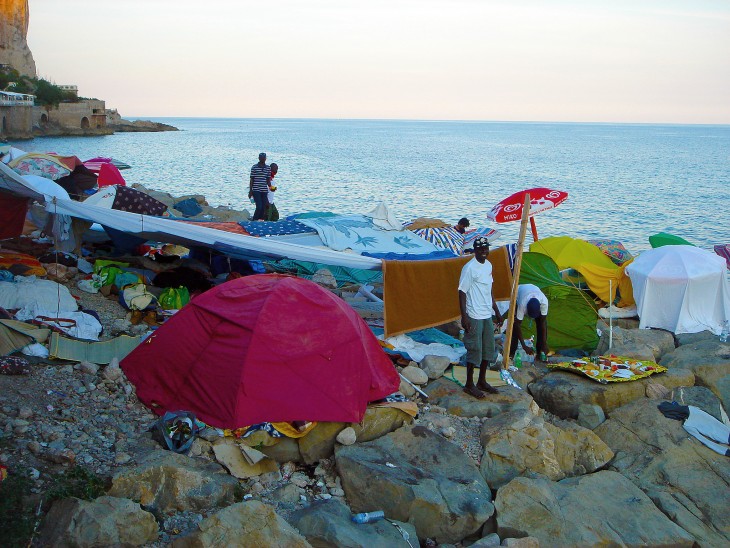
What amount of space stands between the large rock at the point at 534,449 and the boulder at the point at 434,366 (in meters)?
1.26

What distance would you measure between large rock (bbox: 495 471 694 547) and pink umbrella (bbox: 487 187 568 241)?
3930 mm

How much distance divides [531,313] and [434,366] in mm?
1827

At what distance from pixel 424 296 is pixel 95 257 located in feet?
→ 19.0

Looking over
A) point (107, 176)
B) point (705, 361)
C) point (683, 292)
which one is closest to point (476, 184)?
point (107, 176)

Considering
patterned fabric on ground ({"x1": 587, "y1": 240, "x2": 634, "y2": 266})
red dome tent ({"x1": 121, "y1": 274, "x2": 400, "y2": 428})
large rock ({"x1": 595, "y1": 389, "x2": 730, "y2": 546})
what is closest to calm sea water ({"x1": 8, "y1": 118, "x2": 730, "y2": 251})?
patterned fabric on ground ({"x1": 587, "y1": 240, "x2": 634, "y2": 266})

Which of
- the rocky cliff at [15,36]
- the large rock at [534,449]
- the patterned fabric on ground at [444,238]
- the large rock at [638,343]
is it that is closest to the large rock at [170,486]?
the large rock at [534,449]

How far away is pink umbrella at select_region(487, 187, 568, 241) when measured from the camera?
30.9 feet

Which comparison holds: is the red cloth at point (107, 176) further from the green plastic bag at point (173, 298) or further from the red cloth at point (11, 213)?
the green plastic bag at point (173, 298)

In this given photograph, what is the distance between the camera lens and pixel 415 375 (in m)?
8.34

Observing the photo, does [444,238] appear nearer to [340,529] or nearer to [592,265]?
[592,265]

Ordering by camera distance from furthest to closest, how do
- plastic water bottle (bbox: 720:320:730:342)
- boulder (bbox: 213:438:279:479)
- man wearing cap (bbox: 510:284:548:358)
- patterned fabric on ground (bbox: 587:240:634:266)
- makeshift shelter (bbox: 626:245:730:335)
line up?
patterned fabric on ground (bbox: 587:240:634:266) → makeshift shelter (bbox: 626:245:730:335) → plastic water bottle (bbox: 720:320:730:342) → man wearing cap (bbox: 510:284:548:358) → boulder (bbox: 213:438:279:479)

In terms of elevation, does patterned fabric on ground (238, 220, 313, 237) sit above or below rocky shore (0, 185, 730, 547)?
above

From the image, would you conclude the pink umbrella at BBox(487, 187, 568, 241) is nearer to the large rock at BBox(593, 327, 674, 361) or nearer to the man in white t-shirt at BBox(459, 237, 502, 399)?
the man in white t-shirt at BBox(459, 237, 502, 399)

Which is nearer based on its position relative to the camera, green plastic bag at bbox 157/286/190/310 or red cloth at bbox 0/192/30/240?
green plastic bag at bbox 157/286/190/310
